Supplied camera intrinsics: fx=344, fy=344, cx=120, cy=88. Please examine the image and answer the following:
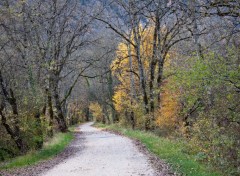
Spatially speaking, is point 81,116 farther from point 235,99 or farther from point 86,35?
point 235,99

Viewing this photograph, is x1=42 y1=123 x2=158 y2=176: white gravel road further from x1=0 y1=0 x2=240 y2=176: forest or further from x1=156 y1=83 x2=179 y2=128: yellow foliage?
x1=156 y1=83 x2=179 y2=128: yellow foliage

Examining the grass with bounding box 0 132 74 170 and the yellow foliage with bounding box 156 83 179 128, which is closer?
the grass with bounding box 0 132 74 170

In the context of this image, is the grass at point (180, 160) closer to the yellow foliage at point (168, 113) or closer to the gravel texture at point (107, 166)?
the gravel texture at point (107, 166)

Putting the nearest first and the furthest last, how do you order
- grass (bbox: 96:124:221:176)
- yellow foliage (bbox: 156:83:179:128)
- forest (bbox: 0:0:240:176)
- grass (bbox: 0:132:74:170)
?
1. grass (bbox: 96:124:221:176)
2. forest (bbox: 0:0:240:176)
3. grass (bbox: 0:132:74:170)
4. yellow foliage (bbox: 156:83:179:128)

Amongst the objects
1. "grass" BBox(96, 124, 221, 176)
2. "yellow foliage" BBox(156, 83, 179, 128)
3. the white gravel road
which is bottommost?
the white gravel road

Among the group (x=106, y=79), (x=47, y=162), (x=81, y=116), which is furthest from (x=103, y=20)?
(x=81, y=116)

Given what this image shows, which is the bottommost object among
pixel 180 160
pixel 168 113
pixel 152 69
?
pixel 180 160

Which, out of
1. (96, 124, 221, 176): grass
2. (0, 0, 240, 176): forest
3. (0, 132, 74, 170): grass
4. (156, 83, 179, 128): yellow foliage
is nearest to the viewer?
(96, 124, 221, 176): grass

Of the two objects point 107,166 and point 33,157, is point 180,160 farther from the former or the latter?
point 33,157

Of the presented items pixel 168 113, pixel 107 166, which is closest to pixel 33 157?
pixel 107 166

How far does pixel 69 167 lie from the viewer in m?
13.5

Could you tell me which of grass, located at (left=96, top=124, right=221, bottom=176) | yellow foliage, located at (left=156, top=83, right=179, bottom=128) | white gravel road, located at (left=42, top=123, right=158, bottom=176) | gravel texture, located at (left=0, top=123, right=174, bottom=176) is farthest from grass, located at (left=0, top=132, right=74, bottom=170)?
yellow foliage, located at (left=156, top=83, right=179, bottom=128)

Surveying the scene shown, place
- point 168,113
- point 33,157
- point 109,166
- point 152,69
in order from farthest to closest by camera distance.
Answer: point 168,113 → point 152,69 → point 33,157 → point 109,166

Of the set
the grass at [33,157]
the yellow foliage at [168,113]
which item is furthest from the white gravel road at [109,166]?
the yellow foliage at [168,113]
